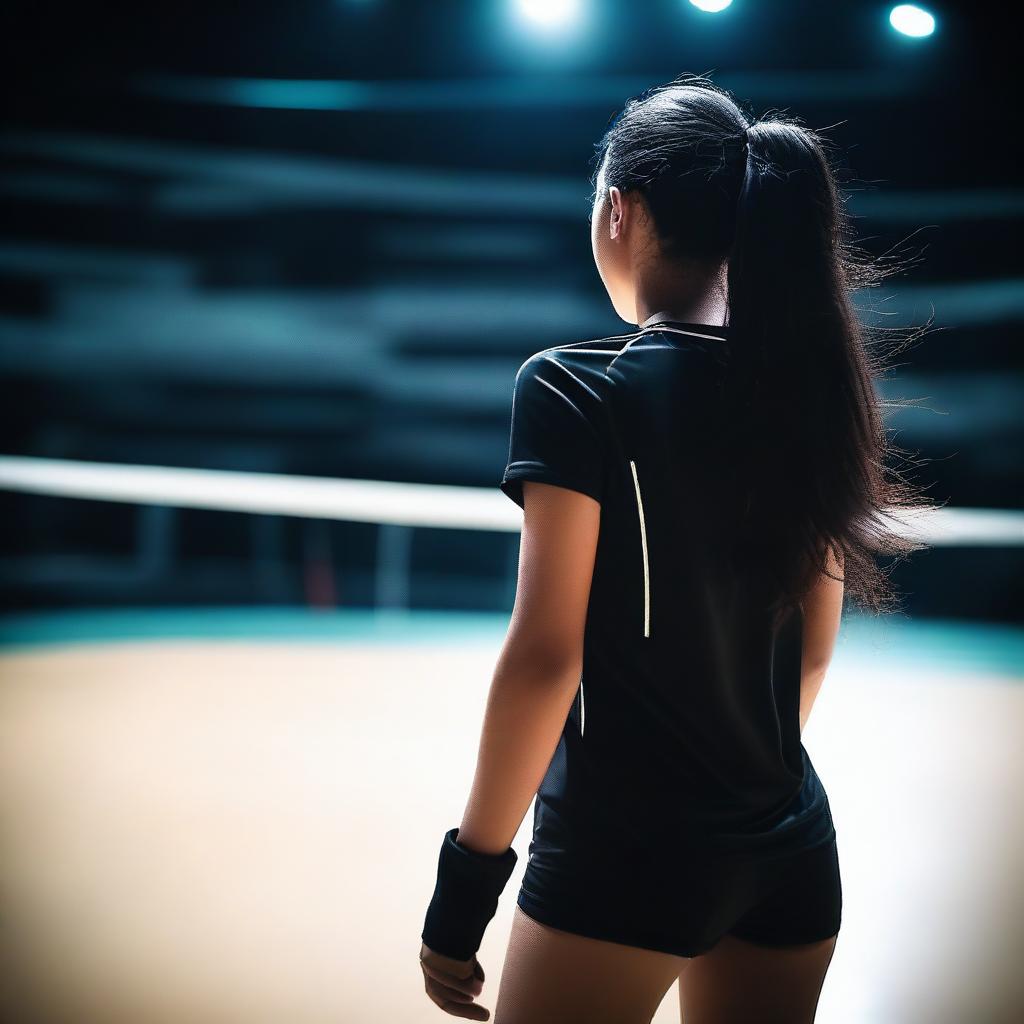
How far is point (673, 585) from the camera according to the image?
2.27 ft

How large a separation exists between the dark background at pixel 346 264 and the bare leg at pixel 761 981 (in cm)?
477

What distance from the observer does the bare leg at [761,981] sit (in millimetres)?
768

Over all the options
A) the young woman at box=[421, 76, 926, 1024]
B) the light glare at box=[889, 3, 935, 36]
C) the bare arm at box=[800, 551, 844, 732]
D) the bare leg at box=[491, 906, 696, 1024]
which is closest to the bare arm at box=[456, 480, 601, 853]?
the young woman at box=[421, 76, 926, 1024]

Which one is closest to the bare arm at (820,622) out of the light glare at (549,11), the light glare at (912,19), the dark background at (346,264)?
the light glare at (912,19)

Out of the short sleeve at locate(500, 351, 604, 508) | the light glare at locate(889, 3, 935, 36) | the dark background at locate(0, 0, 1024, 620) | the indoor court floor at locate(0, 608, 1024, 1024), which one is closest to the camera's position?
the short sleeve at locate(500, 351, 604, 508)

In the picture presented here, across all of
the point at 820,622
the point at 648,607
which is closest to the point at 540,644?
the point at 648,607

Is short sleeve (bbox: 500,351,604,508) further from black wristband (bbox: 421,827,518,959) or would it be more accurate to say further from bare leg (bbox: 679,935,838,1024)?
bare leg (bbox: 679,935,838,1024)

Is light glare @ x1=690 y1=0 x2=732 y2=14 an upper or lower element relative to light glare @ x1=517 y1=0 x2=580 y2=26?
lower

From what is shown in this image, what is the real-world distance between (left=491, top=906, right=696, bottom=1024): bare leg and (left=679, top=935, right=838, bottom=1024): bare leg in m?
0.10


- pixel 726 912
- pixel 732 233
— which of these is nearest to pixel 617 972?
pixel 726 912

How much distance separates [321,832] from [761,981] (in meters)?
1.72

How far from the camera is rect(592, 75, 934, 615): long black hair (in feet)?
2.31

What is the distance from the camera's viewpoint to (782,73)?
16.2 ft

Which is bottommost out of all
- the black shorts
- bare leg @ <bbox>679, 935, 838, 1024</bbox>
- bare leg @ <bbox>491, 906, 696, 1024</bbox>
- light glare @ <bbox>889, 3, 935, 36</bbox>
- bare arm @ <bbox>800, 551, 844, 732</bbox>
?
bare leg @ <bbox>679, 935, 838, 1024</bbox>
